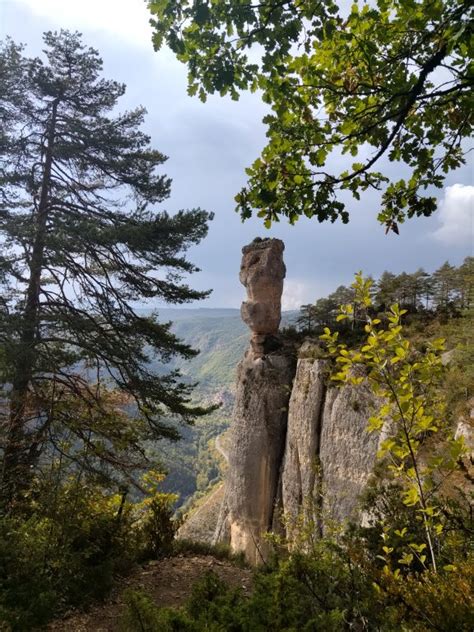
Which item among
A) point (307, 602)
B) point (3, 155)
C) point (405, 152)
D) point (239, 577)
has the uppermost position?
point (3, 155)

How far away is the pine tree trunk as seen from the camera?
24.0ft

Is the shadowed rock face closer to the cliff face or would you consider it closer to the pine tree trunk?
the cliff face

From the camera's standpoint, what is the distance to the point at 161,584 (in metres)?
6.62

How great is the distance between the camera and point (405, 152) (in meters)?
3.11

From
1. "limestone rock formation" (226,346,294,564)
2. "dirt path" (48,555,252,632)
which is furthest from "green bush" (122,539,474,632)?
"limestone rock formation" (226,346,294,564)

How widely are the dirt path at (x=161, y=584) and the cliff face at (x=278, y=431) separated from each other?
22.9 feet

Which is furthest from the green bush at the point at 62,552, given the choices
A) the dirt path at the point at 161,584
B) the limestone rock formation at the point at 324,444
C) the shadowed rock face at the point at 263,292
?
the shadowed rock face at the point at 263,292

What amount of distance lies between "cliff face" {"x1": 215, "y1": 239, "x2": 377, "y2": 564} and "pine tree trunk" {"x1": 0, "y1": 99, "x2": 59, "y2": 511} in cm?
964

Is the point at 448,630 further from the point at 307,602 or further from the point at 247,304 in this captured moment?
the point at 247,304

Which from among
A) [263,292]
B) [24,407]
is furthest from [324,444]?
[24,407]

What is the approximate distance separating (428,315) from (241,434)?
11364 mm

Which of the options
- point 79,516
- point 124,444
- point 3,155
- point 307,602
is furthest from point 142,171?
point 307,602

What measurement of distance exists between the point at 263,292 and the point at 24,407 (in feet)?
52.9

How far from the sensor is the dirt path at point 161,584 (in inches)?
196
